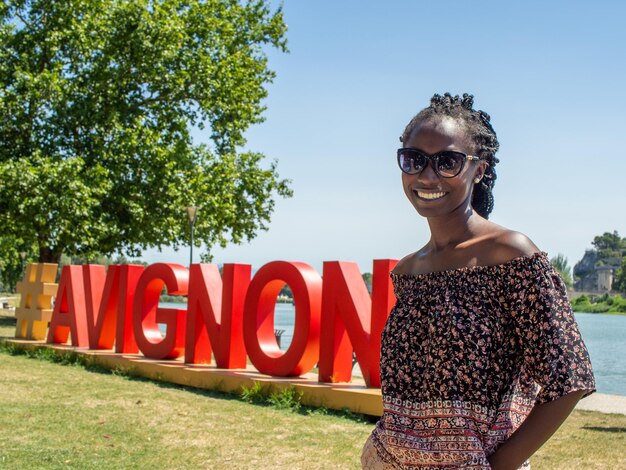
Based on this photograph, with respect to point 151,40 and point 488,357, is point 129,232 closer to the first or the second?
point 151,40

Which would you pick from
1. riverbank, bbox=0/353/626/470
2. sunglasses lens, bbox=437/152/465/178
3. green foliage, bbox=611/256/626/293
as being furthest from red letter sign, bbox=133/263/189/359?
green foliage, bbox=611/256/626/293

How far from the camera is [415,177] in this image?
2.16 metres

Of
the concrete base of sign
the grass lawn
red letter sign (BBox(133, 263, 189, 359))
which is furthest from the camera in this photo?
red letter sign (BBox(133, 263, 189, 359))

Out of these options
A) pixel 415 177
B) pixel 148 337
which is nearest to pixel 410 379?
pixel 415 177

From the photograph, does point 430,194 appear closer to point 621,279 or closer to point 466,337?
point 466,337

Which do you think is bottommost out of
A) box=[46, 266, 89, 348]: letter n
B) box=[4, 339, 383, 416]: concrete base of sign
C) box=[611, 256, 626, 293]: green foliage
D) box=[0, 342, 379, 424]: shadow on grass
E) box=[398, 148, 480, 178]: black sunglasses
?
box=[0, 342, 379, 424]: shadow on grass

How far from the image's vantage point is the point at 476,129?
2174mm

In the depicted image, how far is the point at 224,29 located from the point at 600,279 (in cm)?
10697

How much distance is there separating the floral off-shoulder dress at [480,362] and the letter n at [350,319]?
7329mm

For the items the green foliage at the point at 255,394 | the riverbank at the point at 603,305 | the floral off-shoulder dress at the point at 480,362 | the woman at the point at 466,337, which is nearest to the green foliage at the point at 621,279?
the riverbank at the point at 603,305

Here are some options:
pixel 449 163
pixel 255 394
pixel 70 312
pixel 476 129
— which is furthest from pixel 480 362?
pixel 70 312

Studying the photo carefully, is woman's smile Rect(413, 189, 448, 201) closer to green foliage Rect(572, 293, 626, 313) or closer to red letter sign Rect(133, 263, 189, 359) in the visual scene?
red letter sign Rect(133, 263, 189, 359)

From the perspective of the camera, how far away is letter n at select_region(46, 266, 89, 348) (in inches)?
573

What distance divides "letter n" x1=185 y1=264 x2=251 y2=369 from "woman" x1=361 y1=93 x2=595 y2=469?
368 inches
